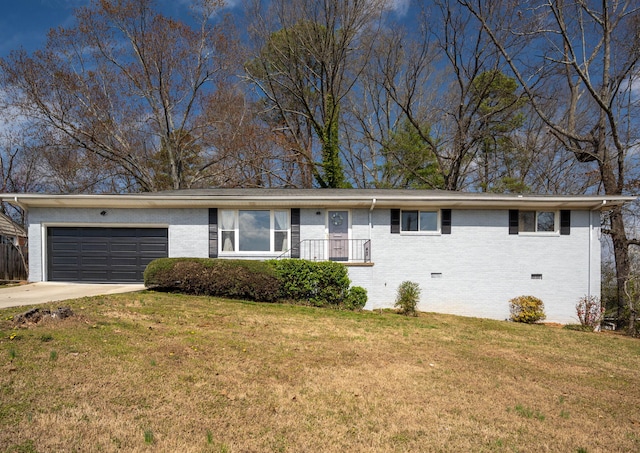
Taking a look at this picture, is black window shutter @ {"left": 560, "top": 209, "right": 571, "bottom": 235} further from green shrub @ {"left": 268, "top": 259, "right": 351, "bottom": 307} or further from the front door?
green shrub @ {"left": 268, "top": 259, "right": 351, "bottom": 307}

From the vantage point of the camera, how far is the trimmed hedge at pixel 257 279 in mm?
8891

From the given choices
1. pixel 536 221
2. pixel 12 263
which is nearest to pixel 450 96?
pixel 536 221

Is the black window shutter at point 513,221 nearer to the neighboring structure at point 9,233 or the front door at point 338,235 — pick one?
the front door at point 338,235

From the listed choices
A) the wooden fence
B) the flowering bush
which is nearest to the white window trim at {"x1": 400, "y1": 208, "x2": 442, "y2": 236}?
the flowering bush

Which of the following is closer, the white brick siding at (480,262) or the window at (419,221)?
the white brick siding at (480,262)

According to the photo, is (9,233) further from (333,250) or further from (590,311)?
(590,311)

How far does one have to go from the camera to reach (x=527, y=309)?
10352mm

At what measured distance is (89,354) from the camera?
4.21m

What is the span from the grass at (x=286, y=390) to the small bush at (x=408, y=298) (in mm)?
3318

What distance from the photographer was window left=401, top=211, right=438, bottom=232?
1088 cm

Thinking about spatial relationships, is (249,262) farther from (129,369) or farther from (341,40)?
(341,40)

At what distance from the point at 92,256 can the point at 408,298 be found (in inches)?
375

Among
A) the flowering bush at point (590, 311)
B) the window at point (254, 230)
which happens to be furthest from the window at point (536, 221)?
the window at point (254, 230)

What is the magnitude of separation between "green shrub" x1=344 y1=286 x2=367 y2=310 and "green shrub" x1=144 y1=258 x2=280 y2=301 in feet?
6.28
